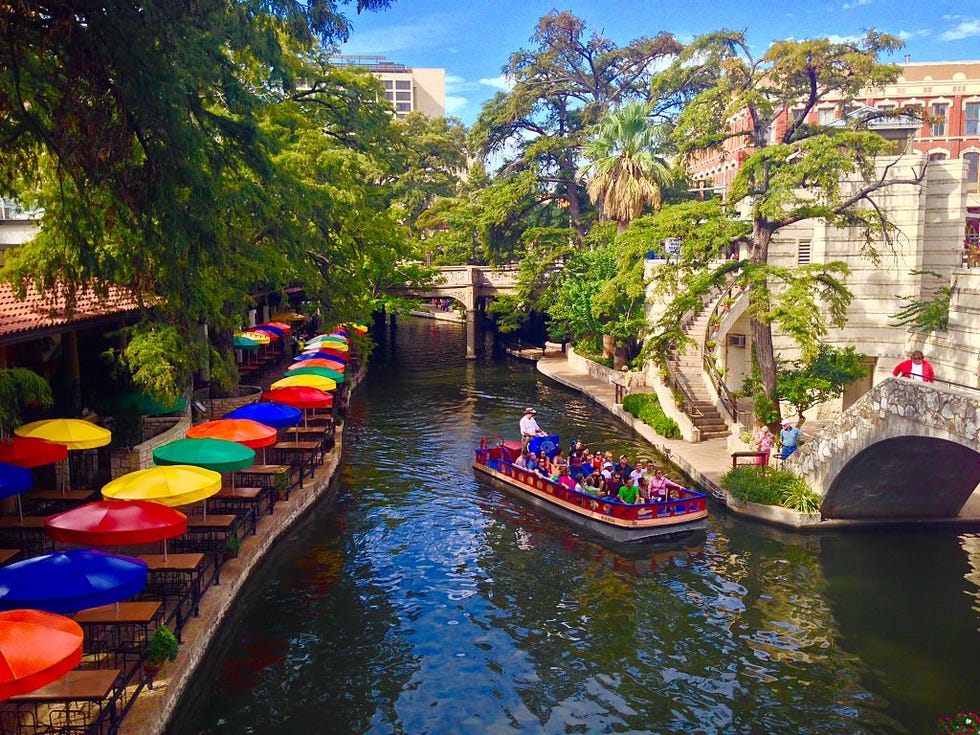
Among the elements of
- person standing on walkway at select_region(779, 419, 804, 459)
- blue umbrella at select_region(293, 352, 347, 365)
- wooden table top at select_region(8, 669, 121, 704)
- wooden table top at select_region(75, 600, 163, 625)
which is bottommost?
wooden table top at select_region(8, 669, 121, 704)

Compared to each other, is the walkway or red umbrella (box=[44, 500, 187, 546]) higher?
red umbrella (box=[44, 500, 187, 546])

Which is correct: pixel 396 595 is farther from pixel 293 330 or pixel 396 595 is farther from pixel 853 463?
pixel 293 330

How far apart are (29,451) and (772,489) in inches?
751

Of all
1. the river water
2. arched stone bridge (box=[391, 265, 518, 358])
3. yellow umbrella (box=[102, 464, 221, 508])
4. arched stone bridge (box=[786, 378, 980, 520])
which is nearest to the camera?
the river water

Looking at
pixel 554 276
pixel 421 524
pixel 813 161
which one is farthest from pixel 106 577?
pixel 554 276

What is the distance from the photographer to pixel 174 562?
1616 cm

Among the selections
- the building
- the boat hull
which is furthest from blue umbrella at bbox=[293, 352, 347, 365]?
the building

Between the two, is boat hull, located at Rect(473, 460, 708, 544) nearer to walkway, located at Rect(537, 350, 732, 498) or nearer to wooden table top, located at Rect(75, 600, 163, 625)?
walkway, located at Rect(537, 350, 732, 498)

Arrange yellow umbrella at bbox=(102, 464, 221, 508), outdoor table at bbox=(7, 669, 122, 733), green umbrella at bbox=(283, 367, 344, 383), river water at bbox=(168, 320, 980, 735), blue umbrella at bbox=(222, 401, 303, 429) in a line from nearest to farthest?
outdoor table at bbox=(7, 669, 122, 733)
river water at bbox=(168, 320, 980, 735)
yellow umbrella at bbox=(102, 464, 221, 508)
blue umbrella at bbox=(222, 401, 303, 429)
green umbrella at bbox=(283, 367, 344, 383)

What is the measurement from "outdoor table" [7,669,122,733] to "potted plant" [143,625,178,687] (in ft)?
3.01

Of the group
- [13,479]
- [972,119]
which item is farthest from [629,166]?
[13,479]

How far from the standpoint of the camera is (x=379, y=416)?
39656 mm

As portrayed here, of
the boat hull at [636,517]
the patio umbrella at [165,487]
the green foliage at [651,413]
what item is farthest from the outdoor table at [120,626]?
the green foliage at [651,413]

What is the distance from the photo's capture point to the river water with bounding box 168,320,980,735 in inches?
575
